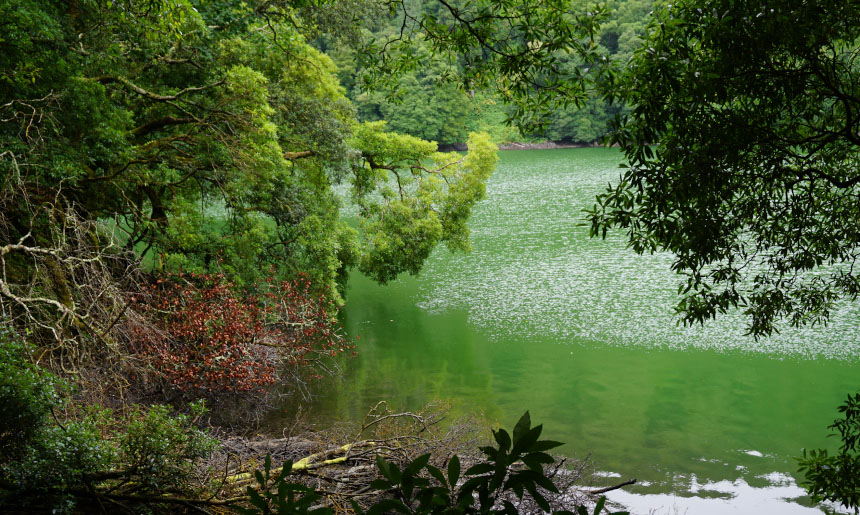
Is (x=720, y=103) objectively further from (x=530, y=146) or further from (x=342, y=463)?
(x=530, y=146)

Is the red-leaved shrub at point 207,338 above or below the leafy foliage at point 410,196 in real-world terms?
below

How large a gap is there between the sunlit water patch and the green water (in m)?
0.07

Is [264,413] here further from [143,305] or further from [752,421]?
[752,421]

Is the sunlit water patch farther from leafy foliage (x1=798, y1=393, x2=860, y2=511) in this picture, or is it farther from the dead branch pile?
leafy foliage (x1=798, y1=393, x2=860, y2=511)

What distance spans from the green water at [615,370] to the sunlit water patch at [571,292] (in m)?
0.07

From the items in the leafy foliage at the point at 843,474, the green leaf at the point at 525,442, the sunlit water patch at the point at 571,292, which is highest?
the green leaf at the point at 525,442

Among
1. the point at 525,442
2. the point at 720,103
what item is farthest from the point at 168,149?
the point at 525,442

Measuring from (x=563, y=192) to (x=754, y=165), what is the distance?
29106 millimetres

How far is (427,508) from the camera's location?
1.57 meters

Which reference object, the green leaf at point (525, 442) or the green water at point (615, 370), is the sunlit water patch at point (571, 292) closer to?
the green water at point (615, 370)

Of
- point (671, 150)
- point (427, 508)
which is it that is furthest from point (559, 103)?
point (427, 508)

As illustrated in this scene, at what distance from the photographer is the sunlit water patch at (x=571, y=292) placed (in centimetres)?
1483

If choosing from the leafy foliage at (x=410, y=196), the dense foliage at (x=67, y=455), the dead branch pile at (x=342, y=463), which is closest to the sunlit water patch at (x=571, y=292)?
the leafy foliage at (x=410, y=196)

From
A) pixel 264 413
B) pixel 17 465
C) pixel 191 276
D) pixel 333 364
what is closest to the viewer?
pixel 17 465
